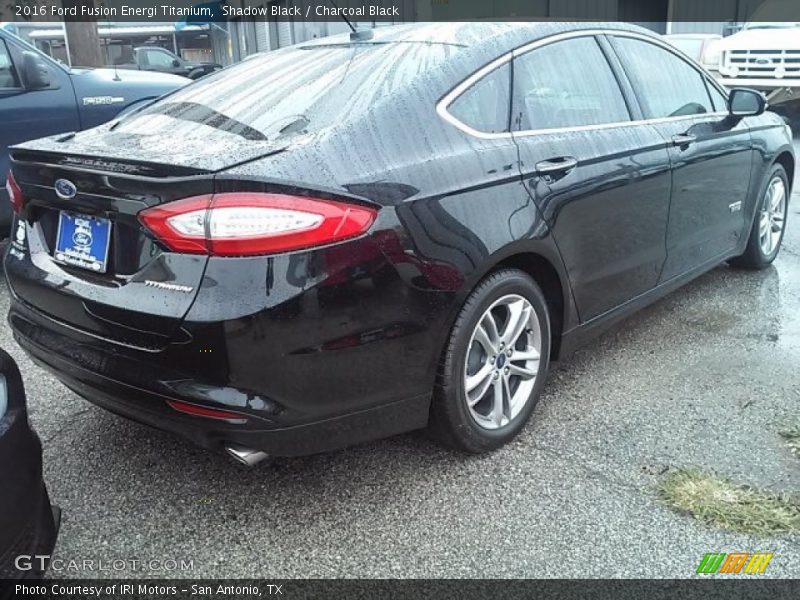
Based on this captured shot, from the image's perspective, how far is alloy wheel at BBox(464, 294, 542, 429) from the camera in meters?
2.73

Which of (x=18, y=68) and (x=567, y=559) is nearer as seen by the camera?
(x=567, y=559)

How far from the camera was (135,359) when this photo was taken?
223 cm

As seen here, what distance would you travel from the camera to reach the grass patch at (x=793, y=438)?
286 cm

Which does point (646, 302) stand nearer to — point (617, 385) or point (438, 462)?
point (617, 385)

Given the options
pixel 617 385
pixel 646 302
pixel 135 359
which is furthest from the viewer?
pixel 646 302

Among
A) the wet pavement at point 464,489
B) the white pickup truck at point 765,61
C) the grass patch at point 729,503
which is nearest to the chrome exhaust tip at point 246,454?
the wet pavement at point 464,489

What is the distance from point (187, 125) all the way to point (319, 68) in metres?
0.60

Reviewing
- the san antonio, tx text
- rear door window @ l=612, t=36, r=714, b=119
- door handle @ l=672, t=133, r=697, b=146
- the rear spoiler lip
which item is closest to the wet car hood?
the rear spoiler lip

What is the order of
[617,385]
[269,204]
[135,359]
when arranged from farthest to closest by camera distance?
[617,385] < [135,359] < [269,204]

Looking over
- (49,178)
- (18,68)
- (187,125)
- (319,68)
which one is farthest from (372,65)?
(18,68)

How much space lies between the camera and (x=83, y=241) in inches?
93.8

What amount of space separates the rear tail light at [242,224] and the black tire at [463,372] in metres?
Answer: 0.64

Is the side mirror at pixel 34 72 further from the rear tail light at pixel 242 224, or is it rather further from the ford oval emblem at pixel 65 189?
the rear tail light at pixel 242 224

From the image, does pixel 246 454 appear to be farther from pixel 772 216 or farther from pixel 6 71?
pixel 6 71
